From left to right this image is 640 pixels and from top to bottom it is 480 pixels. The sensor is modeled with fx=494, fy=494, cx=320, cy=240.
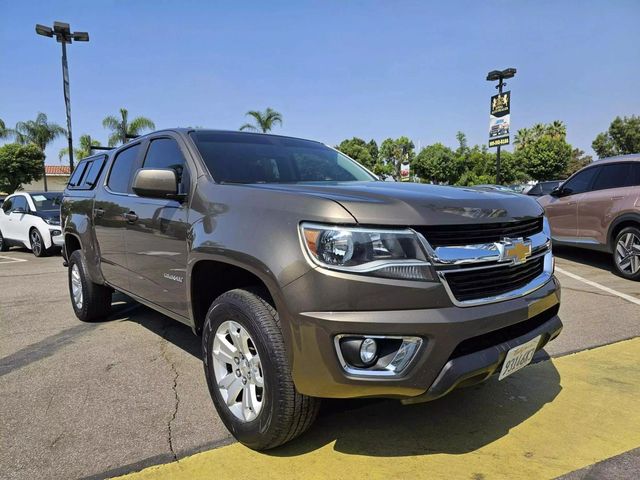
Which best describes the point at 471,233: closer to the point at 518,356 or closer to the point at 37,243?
the point at 518,356

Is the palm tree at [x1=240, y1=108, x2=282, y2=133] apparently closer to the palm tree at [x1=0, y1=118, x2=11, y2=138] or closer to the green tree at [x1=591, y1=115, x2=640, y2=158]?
the palm tree at [x1=0, y1=118, x2=11, y2=138]

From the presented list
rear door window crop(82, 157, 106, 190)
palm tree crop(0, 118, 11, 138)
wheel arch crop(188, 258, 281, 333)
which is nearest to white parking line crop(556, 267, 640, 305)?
wheel arch crop(188, 258, 281, 333)

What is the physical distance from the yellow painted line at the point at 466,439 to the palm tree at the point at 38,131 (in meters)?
41.1

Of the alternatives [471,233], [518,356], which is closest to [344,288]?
[471,233]

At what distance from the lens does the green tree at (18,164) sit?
3394 centimetres

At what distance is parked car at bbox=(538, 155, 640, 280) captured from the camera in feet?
23.3

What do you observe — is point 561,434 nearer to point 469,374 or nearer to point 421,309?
point 469,374

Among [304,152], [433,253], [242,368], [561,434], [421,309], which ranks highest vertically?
[304,152]

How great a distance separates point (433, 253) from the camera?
2.23m

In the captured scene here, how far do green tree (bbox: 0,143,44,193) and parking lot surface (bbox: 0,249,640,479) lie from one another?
3510 cm

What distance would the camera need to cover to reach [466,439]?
9.14 feet

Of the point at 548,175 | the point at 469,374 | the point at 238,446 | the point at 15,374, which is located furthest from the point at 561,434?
the point at 548,175

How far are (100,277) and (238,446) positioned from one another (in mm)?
2681

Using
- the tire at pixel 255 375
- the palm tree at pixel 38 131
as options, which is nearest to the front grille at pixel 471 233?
the tire at pixel 255 375
